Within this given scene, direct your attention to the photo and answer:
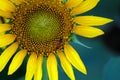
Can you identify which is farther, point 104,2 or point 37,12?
point 104,2

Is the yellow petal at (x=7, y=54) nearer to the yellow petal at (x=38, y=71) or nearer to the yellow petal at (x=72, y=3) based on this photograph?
the yellow petal at (x=38, y=71)

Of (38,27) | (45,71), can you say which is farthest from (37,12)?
(45,71)

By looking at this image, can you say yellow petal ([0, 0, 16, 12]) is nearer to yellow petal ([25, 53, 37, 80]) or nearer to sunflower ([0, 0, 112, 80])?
sunflower ([0, 0, 112, 80])

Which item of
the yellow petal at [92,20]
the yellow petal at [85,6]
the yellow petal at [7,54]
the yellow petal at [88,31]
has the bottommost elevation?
the yellow petal at [7,54]

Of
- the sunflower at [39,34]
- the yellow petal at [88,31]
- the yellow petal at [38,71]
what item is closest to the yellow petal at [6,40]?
the sunflower at [39,34]

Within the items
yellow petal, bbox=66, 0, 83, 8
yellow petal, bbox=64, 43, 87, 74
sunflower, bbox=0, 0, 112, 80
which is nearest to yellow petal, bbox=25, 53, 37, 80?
sunflower, bbox=0, 0, 112, 80

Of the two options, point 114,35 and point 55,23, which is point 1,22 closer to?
point 55,23

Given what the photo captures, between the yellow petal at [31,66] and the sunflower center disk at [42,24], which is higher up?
the sunflower center disk at [42,24]

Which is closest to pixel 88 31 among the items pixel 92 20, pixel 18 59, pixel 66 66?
pixel 92 20

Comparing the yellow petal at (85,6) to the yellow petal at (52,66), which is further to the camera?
the yellow petal at (52,66)
